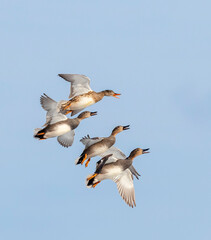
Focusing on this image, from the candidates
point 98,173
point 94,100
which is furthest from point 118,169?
point 94,100

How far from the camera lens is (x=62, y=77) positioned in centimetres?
2838

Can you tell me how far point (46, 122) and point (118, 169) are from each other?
3.29 m

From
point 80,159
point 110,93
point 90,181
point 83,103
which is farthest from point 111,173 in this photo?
point 110,93

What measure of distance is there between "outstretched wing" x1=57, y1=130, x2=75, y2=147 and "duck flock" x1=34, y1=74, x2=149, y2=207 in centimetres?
23

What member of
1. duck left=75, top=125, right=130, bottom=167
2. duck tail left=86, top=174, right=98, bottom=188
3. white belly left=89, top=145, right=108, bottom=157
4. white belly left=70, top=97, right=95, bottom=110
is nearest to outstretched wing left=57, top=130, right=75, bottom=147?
white belly left=70, top=97, right=95, bottom=110

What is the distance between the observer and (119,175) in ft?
92.4

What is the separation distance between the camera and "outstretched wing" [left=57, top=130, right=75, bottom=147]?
29.7 m

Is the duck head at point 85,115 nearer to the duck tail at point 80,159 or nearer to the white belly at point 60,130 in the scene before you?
the white belly at point 60,130

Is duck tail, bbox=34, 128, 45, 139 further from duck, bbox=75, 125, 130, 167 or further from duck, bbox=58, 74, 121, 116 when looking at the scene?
duck, bbox=75, 125, 130, 167

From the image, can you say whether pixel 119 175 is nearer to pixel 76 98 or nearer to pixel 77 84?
pixel 76 98

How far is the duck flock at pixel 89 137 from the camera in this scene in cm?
2720

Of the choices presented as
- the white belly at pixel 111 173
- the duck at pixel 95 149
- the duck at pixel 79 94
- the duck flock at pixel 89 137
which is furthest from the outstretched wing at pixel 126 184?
the duck at pixel 79 94

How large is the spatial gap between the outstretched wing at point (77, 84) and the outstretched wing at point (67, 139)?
1.85m

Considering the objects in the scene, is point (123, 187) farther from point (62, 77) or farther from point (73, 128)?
point (62, 77)
